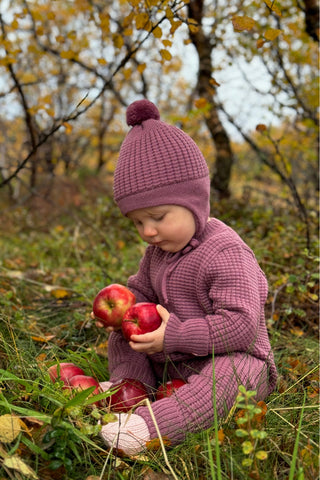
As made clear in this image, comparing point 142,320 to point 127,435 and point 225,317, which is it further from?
point 127,435

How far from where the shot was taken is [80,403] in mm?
1474

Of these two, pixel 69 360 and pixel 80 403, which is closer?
pixel 80 403

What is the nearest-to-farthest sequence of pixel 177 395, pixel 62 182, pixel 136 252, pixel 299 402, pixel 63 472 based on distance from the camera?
pixel 63 472
pixel 177 395
pixel 299 402
pixel 136 252
pixel 62 182

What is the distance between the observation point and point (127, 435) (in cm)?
159

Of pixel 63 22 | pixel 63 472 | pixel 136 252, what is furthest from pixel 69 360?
pixel 63 22

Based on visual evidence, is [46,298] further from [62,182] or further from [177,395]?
[62,182]

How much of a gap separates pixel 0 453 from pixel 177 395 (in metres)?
0.71

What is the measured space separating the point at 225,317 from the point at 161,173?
66 cm

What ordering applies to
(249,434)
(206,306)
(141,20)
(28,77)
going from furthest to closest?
(28,77) → (141,20) → (206,306) → (249,434)

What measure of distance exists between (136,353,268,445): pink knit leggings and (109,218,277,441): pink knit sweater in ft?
0.09

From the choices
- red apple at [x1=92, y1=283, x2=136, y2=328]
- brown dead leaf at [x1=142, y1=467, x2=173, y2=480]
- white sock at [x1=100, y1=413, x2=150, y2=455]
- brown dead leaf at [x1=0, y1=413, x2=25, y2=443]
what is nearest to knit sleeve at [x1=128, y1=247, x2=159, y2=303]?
red apple at [x1=92, y1=283, x2=136, y2=328]

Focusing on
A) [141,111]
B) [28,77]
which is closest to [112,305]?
[141,111]

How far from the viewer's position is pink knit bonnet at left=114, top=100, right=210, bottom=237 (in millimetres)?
1893

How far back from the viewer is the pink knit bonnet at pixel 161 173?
1893mm
